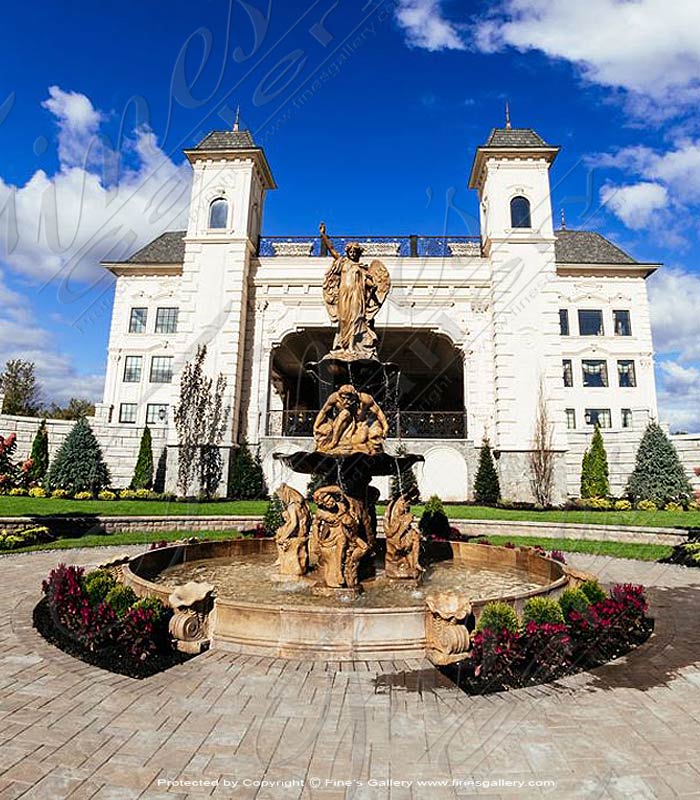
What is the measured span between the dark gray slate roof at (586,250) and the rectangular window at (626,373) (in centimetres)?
725

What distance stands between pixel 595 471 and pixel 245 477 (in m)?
17.1

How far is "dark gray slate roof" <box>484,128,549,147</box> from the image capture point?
26.5 m

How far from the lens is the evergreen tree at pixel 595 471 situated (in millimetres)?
23656

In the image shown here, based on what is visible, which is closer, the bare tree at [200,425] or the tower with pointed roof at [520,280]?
the bare tree at [200,425]

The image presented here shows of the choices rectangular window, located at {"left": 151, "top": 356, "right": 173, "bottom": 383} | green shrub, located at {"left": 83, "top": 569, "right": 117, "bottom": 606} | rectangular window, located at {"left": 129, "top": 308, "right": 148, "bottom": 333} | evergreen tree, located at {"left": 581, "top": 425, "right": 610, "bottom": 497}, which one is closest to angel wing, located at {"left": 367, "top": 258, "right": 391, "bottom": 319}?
green shrub, located at {"left": 83, "top": 569, "right": 117, "bottom": 606}

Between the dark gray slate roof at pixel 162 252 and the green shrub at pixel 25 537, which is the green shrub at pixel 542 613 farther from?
the dark gray slate roof at pixel 162 252

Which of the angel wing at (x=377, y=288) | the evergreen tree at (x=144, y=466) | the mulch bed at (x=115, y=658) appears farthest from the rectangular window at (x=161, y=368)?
the mulch bed at (x=115, y=658)

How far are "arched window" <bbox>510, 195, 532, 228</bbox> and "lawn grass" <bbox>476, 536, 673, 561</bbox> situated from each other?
17095mm

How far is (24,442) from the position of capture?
25469 mm

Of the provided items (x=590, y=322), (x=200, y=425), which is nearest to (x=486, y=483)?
(x=200, y=425)

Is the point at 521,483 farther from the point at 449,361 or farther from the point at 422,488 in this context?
the point at 449,361

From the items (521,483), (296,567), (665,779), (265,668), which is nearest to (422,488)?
(521,483)

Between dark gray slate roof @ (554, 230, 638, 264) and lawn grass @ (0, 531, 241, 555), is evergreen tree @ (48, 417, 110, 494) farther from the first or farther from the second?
dark gray slate roof @ (554, 230, 638, 264)

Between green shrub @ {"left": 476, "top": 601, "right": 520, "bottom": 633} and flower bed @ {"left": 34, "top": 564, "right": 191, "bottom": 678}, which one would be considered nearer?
green shrub @ {"left": 476, "top": 601, "right": 520, "bottom": 633}
